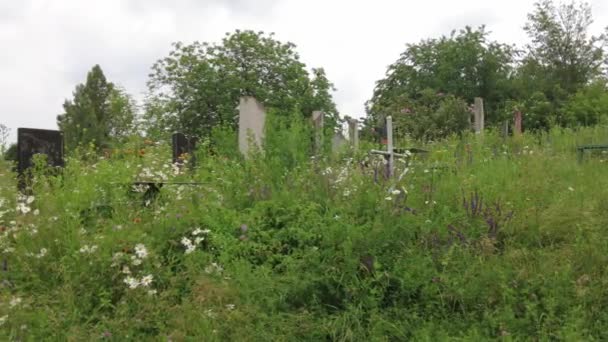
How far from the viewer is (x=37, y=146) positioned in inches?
259

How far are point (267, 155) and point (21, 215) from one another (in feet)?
8.25

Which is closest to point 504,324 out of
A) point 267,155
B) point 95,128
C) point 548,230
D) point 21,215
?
point 548,230

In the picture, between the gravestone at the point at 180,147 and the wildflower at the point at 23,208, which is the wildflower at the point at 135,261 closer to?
the wildflower at the point at 23,208

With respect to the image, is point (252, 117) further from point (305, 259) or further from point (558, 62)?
point (558, 62)

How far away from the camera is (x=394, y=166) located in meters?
6.48

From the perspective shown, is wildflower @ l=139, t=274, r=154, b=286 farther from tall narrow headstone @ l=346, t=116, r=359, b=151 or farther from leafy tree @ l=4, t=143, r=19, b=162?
tall narrow headstone @ l=346, t=116, r=359, b=151

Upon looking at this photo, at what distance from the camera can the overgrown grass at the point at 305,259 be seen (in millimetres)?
4062

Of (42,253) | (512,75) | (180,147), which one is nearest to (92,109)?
(512,75)

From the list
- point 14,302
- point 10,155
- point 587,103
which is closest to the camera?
point 14,302

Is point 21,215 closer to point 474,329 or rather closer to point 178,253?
point 178,253

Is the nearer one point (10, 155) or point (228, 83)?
point (10, 155)

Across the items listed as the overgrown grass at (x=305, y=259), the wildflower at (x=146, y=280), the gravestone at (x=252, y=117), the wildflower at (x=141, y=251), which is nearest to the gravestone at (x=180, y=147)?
the gravestone at (x=252, y=117)

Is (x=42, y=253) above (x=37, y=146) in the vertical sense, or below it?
below

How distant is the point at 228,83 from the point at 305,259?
21.5m
